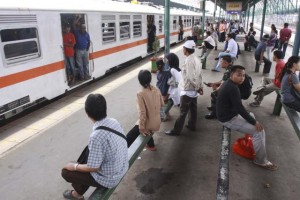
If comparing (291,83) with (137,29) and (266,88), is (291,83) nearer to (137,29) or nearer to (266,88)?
(266,88)

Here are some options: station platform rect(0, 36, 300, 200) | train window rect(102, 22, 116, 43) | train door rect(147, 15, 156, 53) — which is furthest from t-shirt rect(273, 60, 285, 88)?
train door rect(147, 15, 156, 53)

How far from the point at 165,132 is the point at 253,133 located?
178cm

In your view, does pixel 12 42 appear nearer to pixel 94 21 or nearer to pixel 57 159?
pixel 57 159

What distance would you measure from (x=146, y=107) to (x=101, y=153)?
1527 millimetres

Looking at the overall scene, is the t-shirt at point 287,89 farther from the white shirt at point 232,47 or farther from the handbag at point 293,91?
the white shirt at point 232,47

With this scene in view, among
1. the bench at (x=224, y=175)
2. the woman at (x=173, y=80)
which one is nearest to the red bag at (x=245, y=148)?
the bench at (x=224, y=175)

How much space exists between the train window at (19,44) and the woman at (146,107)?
3.16 meters

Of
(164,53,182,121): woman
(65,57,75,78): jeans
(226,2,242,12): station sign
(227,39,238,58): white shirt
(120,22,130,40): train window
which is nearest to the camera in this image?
(164,53,182,121): woman

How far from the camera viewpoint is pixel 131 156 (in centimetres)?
353

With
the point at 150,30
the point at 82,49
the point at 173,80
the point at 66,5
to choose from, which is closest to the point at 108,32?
the point at 82,49

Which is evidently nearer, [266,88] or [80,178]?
[80,178]

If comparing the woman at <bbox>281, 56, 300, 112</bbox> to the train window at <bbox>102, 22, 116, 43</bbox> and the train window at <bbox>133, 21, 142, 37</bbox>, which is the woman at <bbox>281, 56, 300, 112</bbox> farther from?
the train window at <bbox>133, 21, 142, 37</bbox>

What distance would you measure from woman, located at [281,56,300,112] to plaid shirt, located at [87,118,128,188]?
3.55 meters

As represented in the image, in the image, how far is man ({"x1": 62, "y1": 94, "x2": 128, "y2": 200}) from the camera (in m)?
2.56
